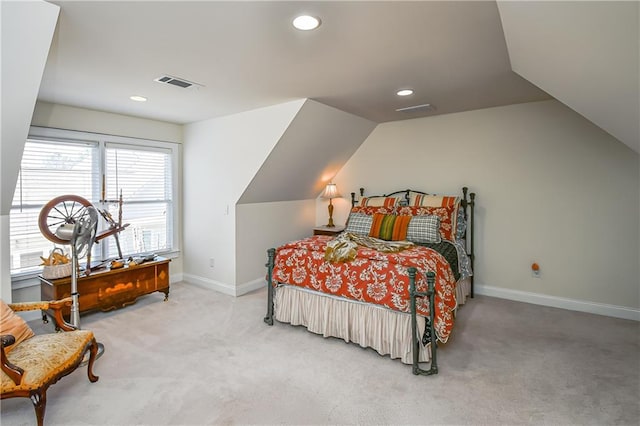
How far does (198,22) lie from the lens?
198cm

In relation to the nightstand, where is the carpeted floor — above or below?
below

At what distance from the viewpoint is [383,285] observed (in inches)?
108

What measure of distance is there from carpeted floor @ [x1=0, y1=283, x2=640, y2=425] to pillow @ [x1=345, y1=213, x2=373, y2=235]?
1494 mm

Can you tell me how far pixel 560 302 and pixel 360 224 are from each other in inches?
95.9

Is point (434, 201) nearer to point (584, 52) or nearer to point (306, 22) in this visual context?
point (584, 52)

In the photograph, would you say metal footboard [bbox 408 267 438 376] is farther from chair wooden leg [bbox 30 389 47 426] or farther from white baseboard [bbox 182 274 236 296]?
white baseboard [bbox 182 274 236 296]

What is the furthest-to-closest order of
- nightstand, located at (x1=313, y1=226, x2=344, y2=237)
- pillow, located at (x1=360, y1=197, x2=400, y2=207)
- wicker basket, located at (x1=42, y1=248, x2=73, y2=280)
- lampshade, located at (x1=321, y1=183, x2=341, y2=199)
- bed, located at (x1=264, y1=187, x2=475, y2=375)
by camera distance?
lampshade, located at (x1=321, y1=183, x2=341, y2=199), nightstand, located at (x1=313, y1=226, x2=344, y2=237), pillow, located at (x1=360, y1=197, x2=400, y2=207), wicker basket, located at (x1=42, y1=248, x2=73, y2=280), bed, located at (x1=264, y1=187, x2=475, y2=375)

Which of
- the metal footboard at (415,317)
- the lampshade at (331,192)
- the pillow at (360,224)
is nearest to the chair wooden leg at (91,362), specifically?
the metal footboard at (415,317)

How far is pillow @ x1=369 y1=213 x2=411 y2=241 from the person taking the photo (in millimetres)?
3973

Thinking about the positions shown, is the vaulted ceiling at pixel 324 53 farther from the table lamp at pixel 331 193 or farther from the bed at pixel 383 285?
the table lamp at pixel 331 193

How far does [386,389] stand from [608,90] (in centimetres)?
231

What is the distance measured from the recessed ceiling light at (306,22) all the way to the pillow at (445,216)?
2788 mm

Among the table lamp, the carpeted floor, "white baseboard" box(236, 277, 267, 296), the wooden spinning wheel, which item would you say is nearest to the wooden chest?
the carpeted floor

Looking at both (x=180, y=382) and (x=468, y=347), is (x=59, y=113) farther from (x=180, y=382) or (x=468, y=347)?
(x=468, y=347)
